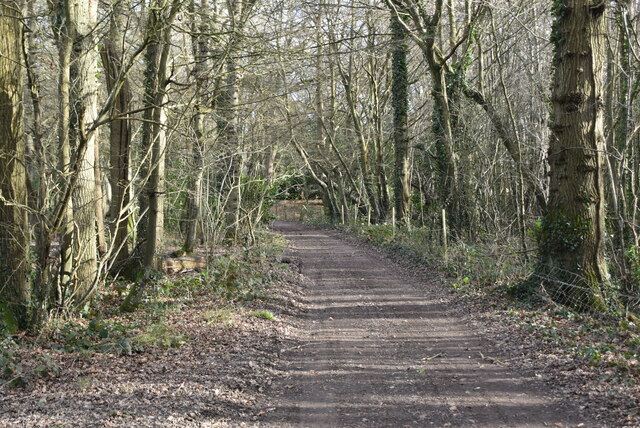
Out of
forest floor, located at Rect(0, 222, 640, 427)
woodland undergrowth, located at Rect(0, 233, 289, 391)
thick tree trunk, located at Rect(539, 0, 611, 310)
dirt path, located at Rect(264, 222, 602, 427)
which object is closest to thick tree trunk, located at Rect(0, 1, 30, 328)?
woodland undergrowth, located at Rect(0, 233, 289, 391)

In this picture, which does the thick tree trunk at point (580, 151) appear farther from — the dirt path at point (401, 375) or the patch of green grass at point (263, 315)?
the patch of green grass at point (263, 315)

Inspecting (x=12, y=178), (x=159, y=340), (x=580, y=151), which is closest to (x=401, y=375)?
(x=159, y=340)

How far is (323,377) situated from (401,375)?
2.92 ft

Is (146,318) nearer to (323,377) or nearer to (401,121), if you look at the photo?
(323,377)

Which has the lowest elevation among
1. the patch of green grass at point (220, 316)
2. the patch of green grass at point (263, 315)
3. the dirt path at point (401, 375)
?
the dirt path at point (401, 375)

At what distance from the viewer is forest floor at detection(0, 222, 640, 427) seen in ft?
16.6

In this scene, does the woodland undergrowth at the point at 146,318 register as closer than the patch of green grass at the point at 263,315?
Yes

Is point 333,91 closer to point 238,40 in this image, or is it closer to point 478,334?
point 238,40

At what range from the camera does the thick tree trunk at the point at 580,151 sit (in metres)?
8.82

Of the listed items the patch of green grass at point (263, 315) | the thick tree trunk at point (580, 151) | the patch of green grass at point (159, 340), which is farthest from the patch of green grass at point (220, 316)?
the thick tree trunk at point (580, 151)

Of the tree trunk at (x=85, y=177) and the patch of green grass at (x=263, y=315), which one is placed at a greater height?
the tree trunk at (x=85, y=177)

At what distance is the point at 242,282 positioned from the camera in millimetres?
11508

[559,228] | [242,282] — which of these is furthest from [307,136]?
[559,228]

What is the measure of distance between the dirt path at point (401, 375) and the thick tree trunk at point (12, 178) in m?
4.01
